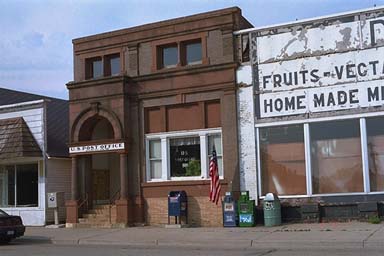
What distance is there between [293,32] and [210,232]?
319 inches

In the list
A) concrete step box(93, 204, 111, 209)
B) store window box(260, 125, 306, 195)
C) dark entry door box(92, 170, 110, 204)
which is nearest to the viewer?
store window box(260, 125, 306, 195)

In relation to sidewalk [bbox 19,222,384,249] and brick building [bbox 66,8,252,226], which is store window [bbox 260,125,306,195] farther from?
sidewalk [bbox 19,222,384,249]

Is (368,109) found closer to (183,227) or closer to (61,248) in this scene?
(183,227)

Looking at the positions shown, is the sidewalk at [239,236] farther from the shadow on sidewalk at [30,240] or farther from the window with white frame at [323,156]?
the window with white frame at [323,156]

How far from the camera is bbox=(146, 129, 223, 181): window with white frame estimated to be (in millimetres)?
23484

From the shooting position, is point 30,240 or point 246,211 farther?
point 246,211

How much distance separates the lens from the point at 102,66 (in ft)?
85.1

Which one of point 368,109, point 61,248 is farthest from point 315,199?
point 61,248

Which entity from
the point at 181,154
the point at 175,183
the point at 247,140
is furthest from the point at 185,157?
the point at 247,140

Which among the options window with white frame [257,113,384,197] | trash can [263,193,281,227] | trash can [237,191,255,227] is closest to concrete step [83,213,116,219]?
trash can [237,191,255,227]

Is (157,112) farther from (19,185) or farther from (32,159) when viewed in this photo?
(19,185)

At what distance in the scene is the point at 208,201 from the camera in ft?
75.4

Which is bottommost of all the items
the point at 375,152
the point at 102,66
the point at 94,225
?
the point at 94,225

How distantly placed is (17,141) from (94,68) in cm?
479
